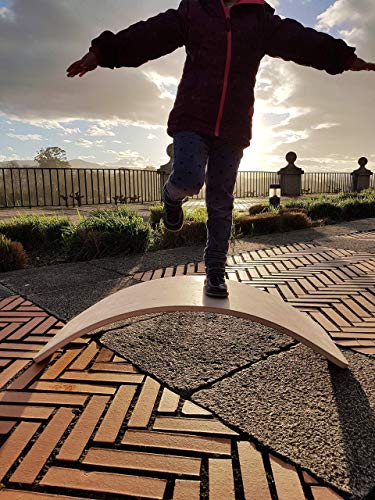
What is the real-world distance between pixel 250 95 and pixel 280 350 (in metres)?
1.27

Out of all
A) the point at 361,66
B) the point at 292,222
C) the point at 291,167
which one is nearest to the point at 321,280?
the point at 361,66

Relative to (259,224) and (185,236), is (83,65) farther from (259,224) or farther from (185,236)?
(259,224)

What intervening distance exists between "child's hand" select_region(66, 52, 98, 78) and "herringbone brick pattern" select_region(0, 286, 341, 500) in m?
1.40

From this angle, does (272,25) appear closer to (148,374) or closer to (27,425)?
(148,374)

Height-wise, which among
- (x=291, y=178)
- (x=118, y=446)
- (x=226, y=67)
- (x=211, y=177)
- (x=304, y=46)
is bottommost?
(x=118, y=446)

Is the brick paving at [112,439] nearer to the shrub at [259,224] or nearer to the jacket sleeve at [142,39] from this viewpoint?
the jacket sleeve at [142,39]

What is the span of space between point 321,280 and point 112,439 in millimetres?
2253

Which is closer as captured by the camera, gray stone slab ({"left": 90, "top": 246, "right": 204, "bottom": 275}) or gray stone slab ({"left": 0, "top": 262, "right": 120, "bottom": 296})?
gray stone slab ({"left": 0, "top": 262, "right": 120, "bottom": 296})

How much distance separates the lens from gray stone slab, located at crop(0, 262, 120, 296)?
284 centimetres

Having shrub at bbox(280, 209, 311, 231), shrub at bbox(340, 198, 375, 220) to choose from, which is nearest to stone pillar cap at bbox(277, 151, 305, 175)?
shrub at bbox(340, 198, 375, 220)

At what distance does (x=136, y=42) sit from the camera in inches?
73.7

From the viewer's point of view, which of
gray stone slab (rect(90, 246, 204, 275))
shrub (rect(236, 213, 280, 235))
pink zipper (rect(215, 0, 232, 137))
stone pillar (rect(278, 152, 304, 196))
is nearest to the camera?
pink zipper (rect(215, 0, 232, 137))

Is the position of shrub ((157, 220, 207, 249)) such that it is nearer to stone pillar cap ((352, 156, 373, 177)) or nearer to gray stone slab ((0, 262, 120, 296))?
gray stone slab ((0, 262, 120, 296))

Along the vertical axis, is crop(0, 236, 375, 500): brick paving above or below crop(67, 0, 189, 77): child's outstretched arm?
below
